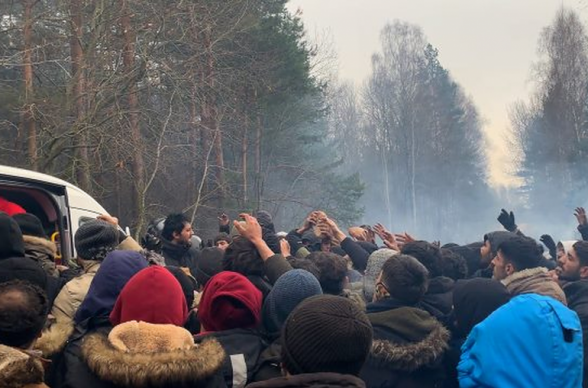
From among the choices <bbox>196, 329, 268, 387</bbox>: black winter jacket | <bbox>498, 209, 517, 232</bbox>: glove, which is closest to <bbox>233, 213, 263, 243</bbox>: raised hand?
<bbox>196, 329, 268, 387</bbox>: black winter jacket

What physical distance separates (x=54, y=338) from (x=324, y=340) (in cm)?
156

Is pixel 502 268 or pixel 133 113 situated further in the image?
pixel 133 113

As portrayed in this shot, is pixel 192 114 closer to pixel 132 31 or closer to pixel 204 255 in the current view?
pixel 132 31

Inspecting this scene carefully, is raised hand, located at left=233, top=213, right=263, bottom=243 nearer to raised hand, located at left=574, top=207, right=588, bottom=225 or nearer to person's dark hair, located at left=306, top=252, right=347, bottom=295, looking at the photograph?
person's dark hair, located at left=306, top=252, right=347, bottom=295

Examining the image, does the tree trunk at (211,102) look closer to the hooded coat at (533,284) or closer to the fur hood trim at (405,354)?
the hooded coat at (533,284)

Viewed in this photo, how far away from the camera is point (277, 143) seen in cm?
2783

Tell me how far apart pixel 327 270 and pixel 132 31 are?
11593mm

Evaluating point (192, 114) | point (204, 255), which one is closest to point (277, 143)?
point (192, 114)

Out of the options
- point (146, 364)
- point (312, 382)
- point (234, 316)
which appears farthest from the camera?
point (234, 316)

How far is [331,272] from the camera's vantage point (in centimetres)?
460

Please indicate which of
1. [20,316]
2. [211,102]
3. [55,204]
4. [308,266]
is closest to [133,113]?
[211,102]

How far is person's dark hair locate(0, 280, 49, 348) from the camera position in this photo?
2662mm

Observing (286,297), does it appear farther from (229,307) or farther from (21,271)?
(21,271)

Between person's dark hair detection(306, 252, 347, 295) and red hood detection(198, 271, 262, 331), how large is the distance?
115 centimetres
